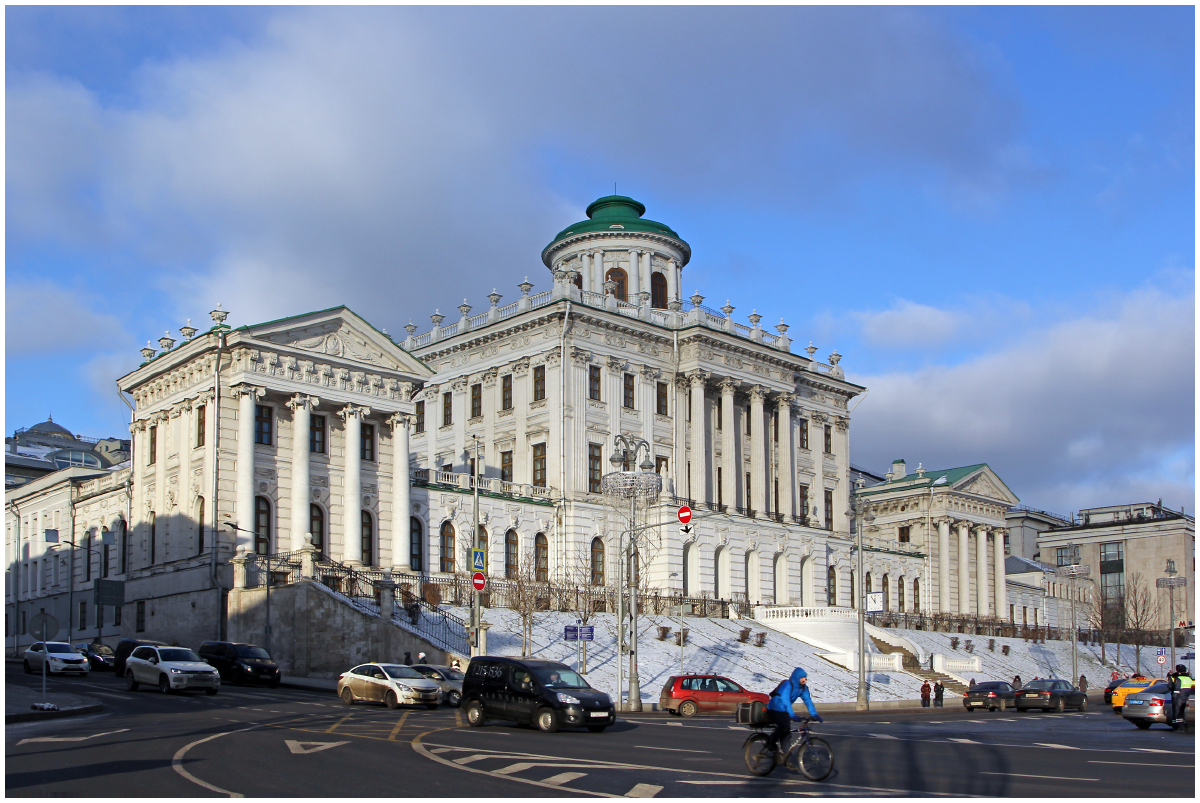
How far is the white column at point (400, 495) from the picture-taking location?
195ft

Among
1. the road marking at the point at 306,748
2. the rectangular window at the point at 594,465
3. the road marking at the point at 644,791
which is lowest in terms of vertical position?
the road marking at the point at 306,748

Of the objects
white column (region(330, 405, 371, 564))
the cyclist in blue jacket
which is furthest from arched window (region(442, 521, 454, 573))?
the cyclist in blue jacket

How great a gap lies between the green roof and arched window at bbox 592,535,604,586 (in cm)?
2171

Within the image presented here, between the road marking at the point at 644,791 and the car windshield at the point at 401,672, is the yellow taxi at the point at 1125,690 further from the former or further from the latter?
the road marking at the point at 644,791

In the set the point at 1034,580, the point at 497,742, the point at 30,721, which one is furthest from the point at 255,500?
the point at 1034,580

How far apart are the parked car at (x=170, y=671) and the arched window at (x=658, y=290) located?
45261 millimetres

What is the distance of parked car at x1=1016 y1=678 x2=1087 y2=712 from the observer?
4828cm

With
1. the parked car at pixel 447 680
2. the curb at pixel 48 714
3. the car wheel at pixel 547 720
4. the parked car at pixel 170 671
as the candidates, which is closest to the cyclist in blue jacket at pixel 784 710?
the car wheel at pixel 547 720

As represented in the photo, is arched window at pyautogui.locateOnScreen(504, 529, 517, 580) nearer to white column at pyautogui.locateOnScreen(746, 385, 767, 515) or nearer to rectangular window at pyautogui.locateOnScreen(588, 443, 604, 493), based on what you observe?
rectangular window at pyautogui.locateOnScreen(588, 443, 604, 493)

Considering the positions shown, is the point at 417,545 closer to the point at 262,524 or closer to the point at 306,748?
the point at 262,524

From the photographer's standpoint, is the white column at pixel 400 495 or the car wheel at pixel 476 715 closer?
the car wheel at pixel 476 715

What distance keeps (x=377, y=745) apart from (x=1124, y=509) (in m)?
125

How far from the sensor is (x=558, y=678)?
28.1m

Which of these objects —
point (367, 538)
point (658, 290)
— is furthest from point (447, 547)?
point (658, 290)
